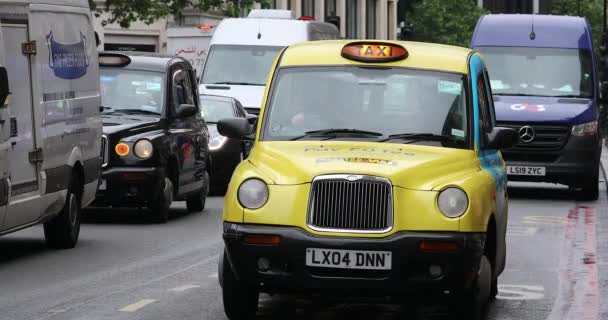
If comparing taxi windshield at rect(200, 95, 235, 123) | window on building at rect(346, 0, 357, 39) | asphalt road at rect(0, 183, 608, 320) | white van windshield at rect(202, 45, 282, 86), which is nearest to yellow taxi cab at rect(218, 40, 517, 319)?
asphalt road at rect(0, 183, 608, 320)

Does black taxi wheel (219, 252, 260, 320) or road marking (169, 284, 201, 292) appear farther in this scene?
road marking (169, 284, 201, 292)

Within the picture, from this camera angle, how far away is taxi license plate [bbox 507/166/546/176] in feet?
75.9

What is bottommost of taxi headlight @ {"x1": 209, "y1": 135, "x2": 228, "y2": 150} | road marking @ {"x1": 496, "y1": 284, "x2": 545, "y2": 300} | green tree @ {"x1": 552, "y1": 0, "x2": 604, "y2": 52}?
green tree @ {"x1": 552, "y1": 0, "x2": 604, "y2": 52}

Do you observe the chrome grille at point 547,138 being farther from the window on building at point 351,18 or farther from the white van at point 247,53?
the window on building at point 351,18

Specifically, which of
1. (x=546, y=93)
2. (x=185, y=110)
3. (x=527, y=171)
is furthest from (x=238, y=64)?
(x=185, y=110)

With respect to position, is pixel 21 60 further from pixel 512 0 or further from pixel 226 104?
pixel 512 0

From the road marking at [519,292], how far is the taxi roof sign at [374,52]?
6.66 ft

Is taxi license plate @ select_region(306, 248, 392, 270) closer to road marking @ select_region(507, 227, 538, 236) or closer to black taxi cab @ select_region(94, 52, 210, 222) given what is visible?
road marking @ select_region(507, 227, 538, 236)

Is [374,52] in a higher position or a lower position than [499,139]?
higher

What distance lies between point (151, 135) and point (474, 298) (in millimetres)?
8859

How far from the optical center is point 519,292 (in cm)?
1209

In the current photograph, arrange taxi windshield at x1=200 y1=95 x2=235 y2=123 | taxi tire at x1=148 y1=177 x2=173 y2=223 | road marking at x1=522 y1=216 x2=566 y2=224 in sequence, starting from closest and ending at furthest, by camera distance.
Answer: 1. taxi tire at x1=148 y1=177 x2=173 y2=223
2. road marking at x1=522 y1=216 x2=566 y2=224
3. taxi windshield at x1=200 y1=95 x2=235 y2=123

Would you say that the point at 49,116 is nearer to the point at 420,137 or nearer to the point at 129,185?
the point at 129,185

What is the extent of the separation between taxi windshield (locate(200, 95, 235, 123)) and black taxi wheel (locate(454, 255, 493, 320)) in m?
15.0
